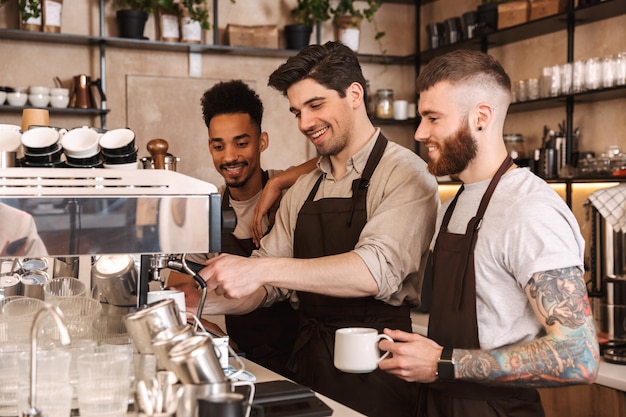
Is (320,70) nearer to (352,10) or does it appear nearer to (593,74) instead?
(593,74)

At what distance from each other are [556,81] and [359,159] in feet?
8.17

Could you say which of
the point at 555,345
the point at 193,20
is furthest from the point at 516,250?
the point at 193,20

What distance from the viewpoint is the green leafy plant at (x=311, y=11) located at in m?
5.35

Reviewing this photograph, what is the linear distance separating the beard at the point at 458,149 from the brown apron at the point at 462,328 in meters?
0.08

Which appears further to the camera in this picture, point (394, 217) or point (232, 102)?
point (232, 102)

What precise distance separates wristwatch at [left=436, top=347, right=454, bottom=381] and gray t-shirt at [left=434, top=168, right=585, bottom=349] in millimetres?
97

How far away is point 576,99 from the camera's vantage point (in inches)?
175

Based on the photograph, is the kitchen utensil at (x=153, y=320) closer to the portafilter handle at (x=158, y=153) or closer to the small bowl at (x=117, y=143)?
the small bowl at (x=117, y=143)

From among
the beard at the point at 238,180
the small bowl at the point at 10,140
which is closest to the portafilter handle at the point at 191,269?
the small bowl at the point at 10,140

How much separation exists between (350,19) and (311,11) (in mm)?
337

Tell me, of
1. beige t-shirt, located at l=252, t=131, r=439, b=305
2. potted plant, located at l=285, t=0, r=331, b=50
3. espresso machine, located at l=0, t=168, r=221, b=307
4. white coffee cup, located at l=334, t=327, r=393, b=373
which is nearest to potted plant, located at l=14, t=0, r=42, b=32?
potted plant, located at l=285, t=0, r=331, b=50

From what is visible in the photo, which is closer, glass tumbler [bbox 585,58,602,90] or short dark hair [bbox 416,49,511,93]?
short dark hair [bbox 416,49,511,93]

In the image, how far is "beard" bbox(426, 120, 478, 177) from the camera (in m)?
1.92

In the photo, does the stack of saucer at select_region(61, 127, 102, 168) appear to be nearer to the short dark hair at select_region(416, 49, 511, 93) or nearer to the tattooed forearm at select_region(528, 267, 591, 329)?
the short dark hair at select_region(416, 49, 511, 93)
